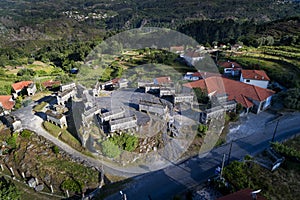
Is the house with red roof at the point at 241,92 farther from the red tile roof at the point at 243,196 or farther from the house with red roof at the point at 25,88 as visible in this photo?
the house with red roof at the point at 25,88

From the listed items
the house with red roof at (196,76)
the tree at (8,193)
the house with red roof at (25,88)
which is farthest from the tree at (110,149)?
the house with red roof at (196,76)

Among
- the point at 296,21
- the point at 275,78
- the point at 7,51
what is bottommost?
the point at 7,51

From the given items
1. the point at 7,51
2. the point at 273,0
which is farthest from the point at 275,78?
the point at 273,0

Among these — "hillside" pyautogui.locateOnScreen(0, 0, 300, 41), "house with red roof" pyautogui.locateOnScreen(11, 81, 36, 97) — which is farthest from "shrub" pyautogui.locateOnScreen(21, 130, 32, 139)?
"hillside" pyautogui.locateOnScreen(0, 0, 300, 41)

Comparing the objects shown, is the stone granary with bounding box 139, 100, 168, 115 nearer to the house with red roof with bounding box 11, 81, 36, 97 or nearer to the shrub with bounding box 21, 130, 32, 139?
the shrub with bounding box 21, 130, 32, 139

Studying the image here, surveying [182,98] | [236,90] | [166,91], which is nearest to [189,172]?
[182,98]

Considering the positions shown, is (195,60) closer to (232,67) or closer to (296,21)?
(232,67)

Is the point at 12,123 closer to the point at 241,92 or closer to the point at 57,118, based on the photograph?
the point at 57,118
